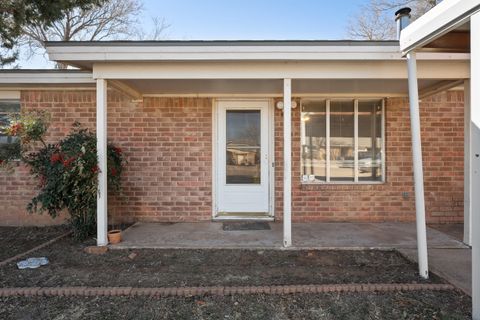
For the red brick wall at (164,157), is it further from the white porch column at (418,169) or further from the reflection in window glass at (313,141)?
the white porch column at (418,169)

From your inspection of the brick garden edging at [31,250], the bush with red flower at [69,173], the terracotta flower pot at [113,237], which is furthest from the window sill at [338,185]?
the brick garden edging at [31,250]

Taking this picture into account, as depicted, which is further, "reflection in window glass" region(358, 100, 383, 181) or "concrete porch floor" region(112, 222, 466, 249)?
"reflection in window glass" region(358, 100, 383, 181)

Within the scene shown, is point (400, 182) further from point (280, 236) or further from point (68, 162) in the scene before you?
point (68, 162)

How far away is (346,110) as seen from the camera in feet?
19.6

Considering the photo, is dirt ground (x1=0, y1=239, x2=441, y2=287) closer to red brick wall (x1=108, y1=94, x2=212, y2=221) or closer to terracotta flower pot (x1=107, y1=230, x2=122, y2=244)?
terracotta flower pot (x1=107, y1=230, x2=122, y2=244)

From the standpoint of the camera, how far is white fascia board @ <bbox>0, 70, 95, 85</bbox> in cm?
536

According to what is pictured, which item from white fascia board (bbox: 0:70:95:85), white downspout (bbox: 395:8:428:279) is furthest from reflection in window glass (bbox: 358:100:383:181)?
white fascia board (bbox: 0:70:95:85)

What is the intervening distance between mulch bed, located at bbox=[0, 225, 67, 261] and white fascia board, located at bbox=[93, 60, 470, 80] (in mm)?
2835

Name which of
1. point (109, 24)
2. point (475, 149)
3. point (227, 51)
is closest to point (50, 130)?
point (227, 51)

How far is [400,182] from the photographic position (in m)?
5.88

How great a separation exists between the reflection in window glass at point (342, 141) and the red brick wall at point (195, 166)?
0.33 m

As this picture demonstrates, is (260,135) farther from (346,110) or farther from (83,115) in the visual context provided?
(83,115)

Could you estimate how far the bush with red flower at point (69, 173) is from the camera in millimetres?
4344

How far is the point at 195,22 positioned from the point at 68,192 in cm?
1060
